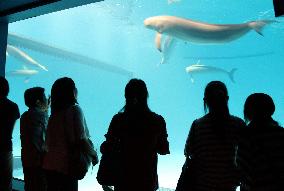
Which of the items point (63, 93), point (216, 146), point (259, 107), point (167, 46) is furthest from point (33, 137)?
point (167, 46)

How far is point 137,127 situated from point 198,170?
1.66 feet

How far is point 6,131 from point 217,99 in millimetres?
2096

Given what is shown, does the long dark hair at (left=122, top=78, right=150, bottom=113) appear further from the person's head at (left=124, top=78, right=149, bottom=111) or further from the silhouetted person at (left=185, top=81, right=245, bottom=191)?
the silhouetted person at (left=185, top=81, right=245, bottom=191)

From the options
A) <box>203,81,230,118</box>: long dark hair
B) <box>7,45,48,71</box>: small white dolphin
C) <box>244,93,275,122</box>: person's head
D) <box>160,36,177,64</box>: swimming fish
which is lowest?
<box>244,93,275,122</box>: person's head

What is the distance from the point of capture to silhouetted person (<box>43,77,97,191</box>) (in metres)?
2.41

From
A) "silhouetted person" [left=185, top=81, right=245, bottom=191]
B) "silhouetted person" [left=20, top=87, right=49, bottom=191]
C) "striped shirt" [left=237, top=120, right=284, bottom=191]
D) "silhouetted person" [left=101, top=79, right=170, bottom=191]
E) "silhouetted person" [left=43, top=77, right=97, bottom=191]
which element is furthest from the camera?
"silhouetted person" [left=20, top=87, right=49, bottom=191]

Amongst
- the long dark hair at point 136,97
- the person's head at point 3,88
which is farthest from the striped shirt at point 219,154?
the person's head at point 3,88

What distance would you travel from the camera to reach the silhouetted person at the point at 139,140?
214 centimetres

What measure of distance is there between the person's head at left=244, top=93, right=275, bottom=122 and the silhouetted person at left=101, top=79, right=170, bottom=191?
605mm

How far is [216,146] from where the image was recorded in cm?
201

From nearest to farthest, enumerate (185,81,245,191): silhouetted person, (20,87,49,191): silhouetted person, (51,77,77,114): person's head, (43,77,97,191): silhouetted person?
(185,81,245,191): silhouetted person, (43,77,97,191): silhouetted person, (51,77,77,114): person's head, (20,87,49,191): silhouetted person

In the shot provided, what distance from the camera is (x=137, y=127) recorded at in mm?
2141

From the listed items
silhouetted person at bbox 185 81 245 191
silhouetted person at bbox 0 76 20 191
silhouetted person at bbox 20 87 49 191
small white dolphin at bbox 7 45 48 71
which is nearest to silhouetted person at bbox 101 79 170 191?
silhouetted person at bbox 185 81 245 191

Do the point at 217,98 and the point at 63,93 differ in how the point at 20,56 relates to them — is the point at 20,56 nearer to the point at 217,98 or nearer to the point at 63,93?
the point at 63,93
